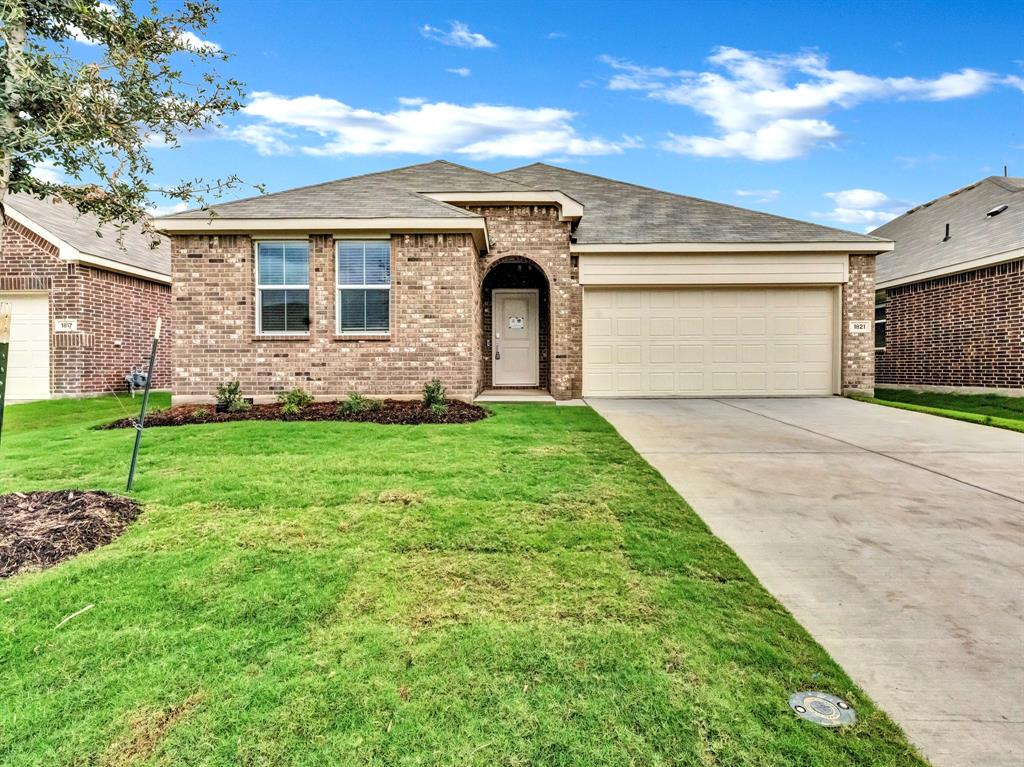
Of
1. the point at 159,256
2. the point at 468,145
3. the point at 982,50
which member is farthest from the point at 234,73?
the point at 468,145

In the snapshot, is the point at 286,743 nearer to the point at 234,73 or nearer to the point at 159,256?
the point at 234,73

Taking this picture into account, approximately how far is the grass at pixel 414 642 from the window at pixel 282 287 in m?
5.98

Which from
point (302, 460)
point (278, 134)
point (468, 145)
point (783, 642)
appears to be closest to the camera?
point (783, 642)

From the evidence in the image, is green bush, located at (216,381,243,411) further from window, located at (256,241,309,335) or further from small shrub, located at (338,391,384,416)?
small shrub, located at (338,391,384,416)

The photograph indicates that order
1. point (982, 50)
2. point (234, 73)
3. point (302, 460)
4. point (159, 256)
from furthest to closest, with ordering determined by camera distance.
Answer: point (159, 256), point (982, 50), point (302, 460), point (234, 73)

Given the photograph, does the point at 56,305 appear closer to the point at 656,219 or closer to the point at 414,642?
the point at 656,219

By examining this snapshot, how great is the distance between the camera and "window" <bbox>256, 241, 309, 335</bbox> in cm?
1011

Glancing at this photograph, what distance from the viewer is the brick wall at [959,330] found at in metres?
11.9

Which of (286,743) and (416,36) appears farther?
(416,36)

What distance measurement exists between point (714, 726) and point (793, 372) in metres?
11.9

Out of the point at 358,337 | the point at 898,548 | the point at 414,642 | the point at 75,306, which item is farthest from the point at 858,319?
the point at 75,306

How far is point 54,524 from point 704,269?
1149 centimetres

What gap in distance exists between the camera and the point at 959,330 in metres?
13.2

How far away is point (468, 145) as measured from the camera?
1131 inches
